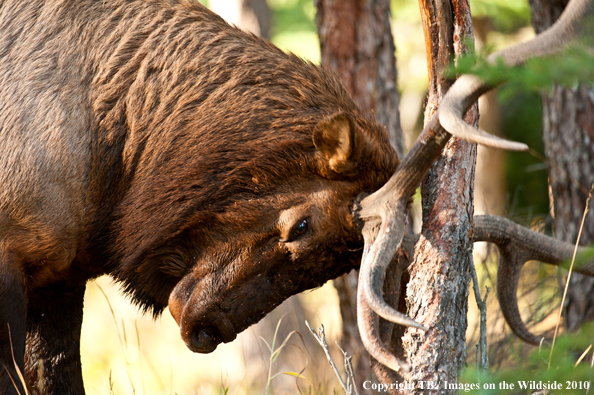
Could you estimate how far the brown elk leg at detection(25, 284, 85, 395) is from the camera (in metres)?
3.41

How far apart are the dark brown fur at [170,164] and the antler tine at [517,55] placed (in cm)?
66

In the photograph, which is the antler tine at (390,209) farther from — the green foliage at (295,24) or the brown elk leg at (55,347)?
the green foliage at (295,24)

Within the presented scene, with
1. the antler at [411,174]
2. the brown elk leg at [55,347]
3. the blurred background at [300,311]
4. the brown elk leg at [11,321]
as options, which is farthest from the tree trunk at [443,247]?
the brown elk leg at [55,347]

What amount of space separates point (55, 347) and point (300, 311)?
425cm

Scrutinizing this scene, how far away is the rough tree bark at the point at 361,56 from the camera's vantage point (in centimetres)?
441

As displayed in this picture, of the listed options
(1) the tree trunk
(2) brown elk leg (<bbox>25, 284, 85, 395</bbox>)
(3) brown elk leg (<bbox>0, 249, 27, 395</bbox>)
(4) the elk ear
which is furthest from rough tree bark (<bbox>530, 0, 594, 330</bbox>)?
(3) brown elk leg (<bbox>0, 249, 27, 395</bbox>)

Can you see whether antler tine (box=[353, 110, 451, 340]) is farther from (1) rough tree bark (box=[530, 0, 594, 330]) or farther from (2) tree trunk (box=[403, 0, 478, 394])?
(1) rough tree bark (box=[530, 0, 594, 330])

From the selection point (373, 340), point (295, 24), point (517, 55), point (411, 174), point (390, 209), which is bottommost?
point (373, 340)

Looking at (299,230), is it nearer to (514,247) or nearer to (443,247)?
(443,247)

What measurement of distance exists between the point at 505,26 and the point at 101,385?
34.6 ft

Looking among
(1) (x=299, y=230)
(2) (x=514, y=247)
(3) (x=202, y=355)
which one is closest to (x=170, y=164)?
(1) (x=299, y=230)

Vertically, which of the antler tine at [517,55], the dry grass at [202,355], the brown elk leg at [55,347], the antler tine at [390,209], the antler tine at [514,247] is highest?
the antler tine at [517,55]

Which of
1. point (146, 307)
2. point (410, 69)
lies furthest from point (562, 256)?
point (410, 69)

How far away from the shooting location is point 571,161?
4344 millimetres
